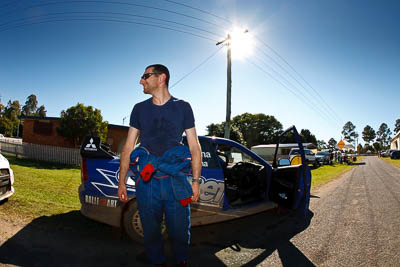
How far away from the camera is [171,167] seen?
165 centimetres

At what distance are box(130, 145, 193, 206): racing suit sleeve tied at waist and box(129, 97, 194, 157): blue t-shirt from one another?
2.1 inches

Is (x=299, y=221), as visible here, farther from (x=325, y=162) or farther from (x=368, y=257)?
(x=325, y=162)

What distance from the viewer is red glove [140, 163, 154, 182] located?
5.28 feet

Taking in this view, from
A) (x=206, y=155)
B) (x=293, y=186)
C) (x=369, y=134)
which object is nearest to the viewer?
(x=206, y=155)

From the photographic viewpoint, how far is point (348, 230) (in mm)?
3580

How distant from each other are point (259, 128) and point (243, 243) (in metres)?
58.2

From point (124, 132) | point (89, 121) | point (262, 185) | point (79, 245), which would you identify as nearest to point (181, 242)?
point (79, 245)

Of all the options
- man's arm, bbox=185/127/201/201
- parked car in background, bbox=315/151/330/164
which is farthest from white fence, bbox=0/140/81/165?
parked car in background, bbox=315/151/330/164

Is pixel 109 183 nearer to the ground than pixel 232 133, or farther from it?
nearer to the ground

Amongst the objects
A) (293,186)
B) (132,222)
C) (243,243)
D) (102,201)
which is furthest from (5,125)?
(293,186)

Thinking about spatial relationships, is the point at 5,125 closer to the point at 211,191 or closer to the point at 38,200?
the point at 38,200

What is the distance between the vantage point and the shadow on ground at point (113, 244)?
8.03ft

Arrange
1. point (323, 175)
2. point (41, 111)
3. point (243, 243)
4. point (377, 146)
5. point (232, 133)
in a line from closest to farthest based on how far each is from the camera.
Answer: point (243, 243)
point (323, 175)
point (232, 133)
point (41, 111)
point (377, 146)

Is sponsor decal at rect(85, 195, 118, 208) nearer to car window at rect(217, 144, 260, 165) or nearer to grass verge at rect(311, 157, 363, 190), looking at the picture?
car window at rect(217, 144, 260, 165)
